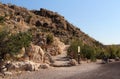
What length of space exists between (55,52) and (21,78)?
17782mm

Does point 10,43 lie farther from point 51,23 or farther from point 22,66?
point 51,23

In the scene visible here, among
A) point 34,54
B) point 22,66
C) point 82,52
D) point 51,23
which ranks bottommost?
point 22,66

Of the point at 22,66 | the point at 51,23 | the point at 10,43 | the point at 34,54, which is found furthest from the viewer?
the point at 51,23

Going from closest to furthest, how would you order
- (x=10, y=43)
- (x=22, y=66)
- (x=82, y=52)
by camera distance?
(x=10, y=43) → (x=22, y=66) → (x=82, y=52)

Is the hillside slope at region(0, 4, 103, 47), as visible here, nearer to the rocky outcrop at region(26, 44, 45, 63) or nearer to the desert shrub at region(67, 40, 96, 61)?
the desert shrub at region(67, 40, 96, 61)

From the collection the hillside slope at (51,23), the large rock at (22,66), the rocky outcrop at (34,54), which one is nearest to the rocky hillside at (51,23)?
the hillside slope at (51,23)

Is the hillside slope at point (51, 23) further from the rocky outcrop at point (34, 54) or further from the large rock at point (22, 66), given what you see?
the large rock at point (22, 66)

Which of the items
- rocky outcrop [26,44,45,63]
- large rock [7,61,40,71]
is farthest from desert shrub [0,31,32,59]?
rocky outcrop [26,44,45,63]

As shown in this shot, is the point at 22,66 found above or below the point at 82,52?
below

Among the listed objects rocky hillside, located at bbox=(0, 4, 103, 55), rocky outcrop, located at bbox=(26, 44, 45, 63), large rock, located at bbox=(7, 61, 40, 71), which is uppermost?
rocky hillside, located at bbox=(0, 4, 103, 55)

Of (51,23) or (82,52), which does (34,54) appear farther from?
(51,23)

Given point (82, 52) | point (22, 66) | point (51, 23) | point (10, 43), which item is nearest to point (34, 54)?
point (22, 66)

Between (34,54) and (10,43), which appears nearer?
(10,43)

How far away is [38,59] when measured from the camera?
2741 cm
